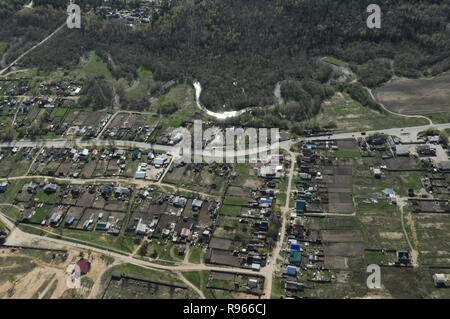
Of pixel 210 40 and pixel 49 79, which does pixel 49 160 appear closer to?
pixel 49 79

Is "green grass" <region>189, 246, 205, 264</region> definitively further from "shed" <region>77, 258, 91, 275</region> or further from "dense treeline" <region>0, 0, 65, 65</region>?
"dense treeline" <region>0, 0, 65, 65</region>

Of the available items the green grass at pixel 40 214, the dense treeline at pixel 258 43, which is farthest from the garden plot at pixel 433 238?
the green grass at pixel 40 214

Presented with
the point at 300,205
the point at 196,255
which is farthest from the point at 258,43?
the point at 196,255

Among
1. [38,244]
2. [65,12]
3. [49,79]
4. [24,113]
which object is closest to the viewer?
[38,244]

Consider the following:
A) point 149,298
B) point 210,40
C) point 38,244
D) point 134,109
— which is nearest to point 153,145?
point 134,109

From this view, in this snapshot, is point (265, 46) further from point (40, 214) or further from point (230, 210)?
point (40, 214)

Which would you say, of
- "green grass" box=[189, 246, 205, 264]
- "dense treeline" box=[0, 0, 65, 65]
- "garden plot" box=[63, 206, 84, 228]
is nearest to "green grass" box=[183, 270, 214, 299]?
"green grass" box=[189, 246, 205, 264]

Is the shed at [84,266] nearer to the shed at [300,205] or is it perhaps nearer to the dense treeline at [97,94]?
the shed at [300,205]
